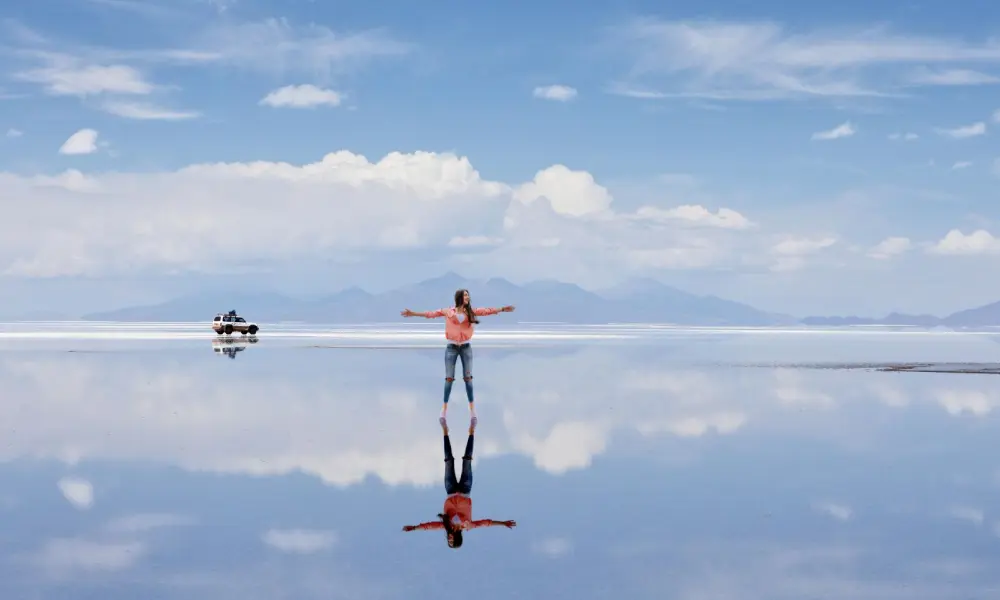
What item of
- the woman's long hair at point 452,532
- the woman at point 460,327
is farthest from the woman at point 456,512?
the woman at point 460,327

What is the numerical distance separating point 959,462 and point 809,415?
6539mm

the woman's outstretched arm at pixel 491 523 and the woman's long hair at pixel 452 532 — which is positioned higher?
the woman's outstretched arm at pixel 491 523

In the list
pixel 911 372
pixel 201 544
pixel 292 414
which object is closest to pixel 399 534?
pixel 201 544

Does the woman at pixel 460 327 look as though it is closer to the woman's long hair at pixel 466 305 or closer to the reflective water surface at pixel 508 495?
the woman's long hair at pixel 466 305

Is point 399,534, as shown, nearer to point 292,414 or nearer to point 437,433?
point 437,433

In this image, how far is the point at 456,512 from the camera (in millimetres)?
11867

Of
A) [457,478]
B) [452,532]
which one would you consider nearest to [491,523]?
[452,532]

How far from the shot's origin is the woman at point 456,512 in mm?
10938

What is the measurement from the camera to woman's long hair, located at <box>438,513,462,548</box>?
1032cm

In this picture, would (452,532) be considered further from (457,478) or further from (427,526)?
(457,478)

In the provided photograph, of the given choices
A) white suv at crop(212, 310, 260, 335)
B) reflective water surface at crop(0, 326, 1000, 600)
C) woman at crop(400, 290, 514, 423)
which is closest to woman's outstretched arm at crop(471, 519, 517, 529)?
reflective water surface at crop(0, 326, 1000, 600)

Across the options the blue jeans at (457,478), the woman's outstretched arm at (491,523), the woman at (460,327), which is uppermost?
the woman at (460,327)

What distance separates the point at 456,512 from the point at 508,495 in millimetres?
1230

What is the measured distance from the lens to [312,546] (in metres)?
10.1
